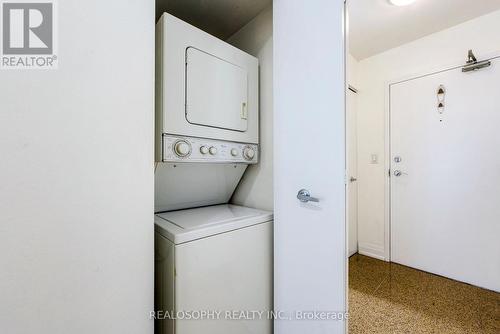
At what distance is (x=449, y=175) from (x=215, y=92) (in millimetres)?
2571

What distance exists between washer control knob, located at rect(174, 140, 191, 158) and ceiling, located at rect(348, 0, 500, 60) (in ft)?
6.49

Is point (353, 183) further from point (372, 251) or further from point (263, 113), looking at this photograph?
point (263, 113)

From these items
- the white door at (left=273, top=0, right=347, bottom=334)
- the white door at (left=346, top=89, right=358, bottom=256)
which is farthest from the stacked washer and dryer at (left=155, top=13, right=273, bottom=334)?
the white door at (left=346, top=89, right=358, bottom=256)

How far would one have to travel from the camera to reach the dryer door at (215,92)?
3.95 ft

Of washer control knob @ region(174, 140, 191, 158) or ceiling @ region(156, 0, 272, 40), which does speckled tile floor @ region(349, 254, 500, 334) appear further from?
ceiling @ region(156, 0, 272, 40)

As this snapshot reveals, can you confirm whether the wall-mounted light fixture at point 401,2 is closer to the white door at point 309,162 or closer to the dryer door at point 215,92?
the white door at point 309,162

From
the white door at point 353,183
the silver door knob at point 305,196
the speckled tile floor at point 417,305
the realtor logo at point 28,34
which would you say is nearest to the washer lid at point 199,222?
the silver door knob at point 305,196

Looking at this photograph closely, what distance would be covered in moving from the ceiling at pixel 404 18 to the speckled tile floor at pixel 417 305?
2.65 m

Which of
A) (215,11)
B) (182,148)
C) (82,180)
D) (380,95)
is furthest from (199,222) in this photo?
(380,95)

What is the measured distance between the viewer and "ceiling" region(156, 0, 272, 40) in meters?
1.48

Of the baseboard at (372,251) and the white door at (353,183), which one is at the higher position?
the white door at (353,183)

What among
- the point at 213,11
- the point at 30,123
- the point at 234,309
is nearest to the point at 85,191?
the point at 30,123

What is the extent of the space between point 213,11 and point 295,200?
4.87 feet

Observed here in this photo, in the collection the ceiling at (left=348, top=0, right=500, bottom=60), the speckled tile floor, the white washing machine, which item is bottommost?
the speckled tile floor
